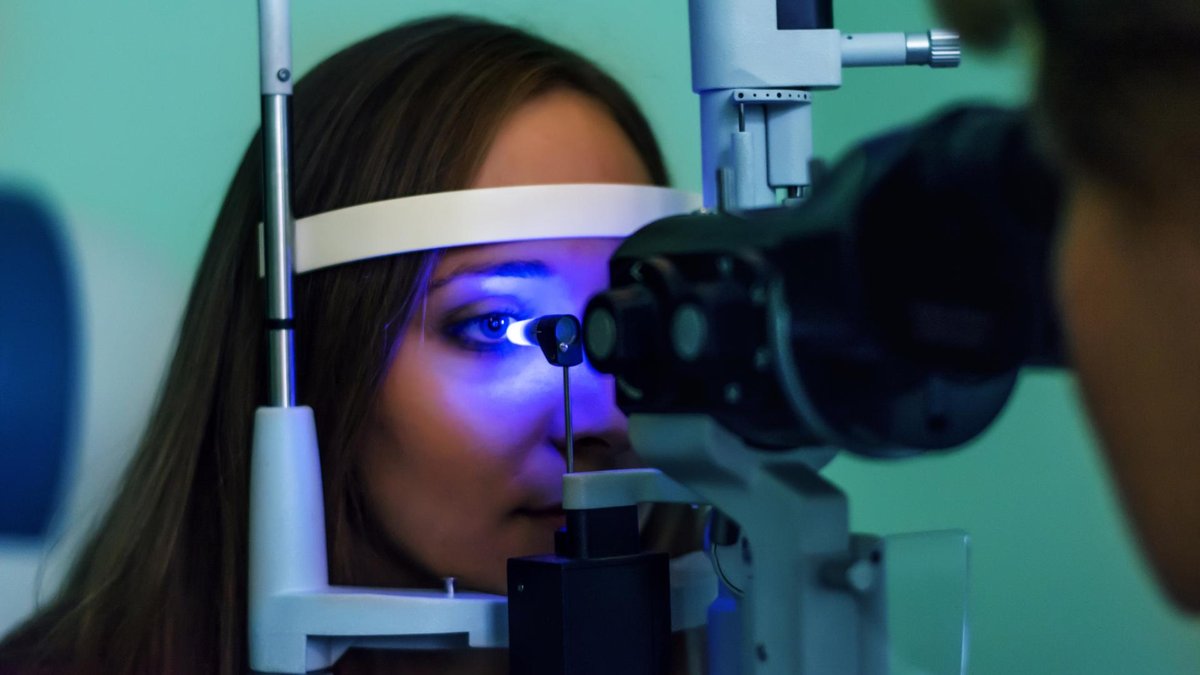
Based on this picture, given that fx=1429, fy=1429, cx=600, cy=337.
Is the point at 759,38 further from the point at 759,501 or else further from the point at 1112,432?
the point at 1112,432

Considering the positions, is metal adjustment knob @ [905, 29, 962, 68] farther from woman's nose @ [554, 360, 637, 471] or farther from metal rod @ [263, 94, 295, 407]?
metal rod @ [263, 94, 295, 407]

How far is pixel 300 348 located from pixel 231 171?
12.1 inches

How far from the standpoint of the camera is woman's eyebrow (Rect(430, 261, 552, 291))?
1121 millimetres

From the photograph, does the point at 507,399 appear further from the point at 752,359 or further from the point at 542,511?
the point at 752,359

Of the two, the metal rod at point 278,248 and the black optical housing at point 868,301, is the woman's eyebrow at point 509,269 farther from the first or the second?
the black optical housing at point 868,301

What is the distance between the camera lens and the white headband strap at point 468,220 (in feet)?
3.56

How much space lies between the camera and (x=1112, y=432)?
41cm

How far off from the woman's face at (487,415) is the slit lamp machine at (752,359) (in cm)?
6

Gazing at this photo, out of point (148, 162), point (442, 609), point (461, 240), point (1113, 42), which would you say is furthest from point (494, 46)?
point (1113, 42)

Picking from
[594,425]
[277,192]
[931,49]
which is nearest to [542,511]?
[594,425]

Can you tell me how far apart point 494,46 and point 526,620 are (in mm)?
563

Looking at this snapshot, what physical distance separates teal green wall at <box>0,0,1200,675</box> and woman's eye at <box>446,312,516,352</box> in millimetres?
398

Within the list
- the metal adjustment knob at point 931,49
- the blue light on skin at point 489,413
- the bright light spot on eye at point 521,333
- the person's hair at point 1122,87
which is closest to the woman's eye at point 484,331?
the blue light on skin at point 489,413

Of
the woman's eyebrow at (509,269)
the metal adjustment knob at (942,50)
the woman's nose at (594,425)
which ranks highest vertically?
the metal adjustment knob at (942,50)
